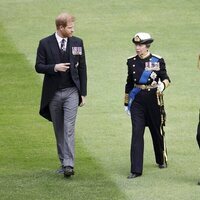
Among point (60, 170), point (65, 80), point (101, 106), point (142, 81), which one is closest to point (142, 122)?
point (142, 81)

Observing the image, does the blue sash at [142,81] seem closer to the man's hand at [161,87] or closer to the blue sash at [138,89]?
the blue sash at [138,89]

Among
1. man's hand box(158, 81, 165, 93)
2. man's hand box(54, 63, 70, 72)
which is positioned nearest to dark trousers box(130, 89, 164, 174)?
man's hand box(158, 81, 165, 93)

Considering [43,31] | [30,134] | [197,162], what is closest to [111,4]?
[43,31]

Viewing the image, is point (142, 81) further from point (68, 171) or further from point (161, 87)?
point (68, 171)

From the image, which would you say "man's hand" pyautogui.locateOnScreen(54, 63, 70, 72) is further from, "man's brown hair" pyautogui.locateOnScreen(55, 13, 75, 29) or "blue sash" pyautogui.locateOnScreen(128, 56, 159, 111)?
"blue sash" pyautogui.locateOnScreen(128, 56, 159, 111)

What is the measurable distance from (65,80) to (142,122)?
1214 millimetres

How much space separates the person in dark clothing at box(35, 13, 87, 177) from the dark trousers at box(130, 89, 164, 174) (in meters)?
0.79

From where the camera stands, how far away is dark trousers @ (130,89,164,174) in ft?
46.4

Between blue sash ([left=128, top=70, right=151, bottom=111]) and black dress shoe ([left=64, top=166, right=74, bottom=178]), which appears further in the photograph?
blue sash ([left=128, top=70, right=151, bottom=111])

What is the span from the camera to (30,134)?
654 inches

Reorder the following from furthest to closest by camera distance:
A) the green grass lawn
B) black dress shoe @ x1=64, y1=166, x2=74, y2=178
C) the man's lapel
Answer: the man's lapel
black dress shoe @ x1=64, y1=166, x2=74, y2=178
the green grass lawn

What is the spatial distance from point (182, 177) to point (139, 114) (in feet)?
3.48

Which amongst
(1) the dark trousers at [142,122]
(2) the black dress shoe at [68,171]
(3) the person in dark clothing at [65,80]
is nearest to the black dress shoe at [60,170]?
(3) the person in dark clothing at [65,80]

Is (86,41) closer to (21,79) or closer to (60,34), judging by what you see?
(21,79)
